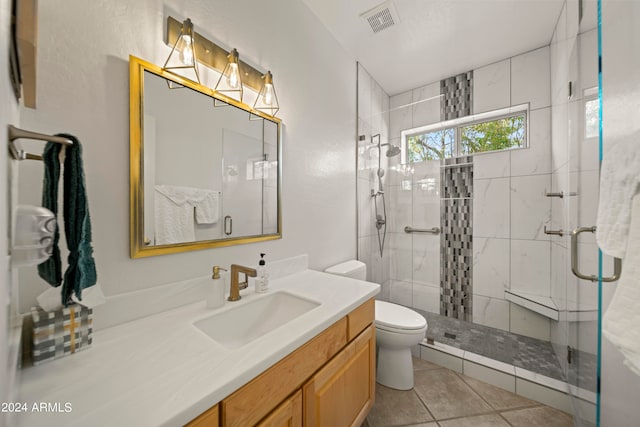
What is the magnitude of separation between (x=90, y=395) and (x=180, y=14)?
1.35 m

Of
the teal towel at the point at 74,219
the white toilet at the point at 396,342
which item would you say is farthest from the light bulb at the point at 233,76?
the white toilet at the point at 396,342

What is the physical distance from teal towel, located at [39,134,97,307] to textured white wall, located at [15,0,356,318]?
9.3 inches

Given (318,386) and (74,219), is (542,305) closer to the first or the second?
(318,386)

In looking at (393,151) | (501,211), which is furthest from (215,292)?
(501,211)

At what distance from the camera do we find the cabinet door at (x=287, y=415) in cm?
72

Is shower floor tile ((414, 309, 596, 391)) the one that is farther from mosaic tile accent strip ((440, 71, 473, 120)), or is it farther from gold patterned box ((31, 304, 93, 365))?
gold patterned box ((31, 304, 93, 365))

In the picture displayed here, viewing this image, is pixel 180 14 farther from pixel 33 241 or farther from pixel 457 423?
pixel 457 423

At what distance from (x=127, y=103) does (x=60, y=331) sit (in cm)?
76

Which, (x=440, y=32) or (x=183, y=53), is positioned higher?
(x=440, y=32)

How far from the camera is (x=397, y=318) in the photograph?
67.5 inches

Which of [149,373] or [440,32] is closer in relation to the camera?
[149,373]

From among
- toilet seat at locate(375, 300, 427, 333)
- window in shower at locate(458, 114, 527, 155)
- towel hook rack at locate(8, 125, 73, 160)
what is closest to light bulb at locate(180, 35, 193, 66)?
towel hook rack at locate(8, 125, 73, 160)

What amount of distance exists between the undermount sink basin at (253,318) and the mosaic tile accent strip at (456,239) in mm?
1890

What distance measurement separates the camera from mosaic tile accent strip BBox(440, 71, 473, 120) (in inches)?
95.7
